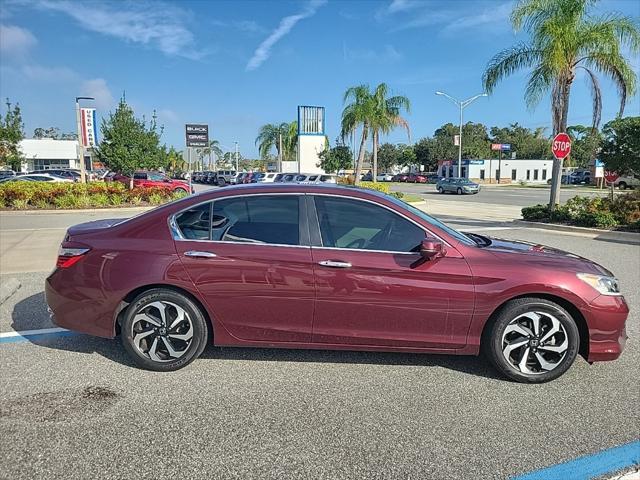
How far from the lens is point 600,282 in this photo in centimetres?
372

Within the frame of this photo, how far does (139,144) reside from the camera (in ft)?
81.8

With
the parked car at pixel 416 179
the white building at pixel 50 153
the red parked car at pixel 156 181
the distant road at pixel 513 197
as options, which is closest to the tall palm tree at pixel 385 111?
the distant road at pixel 513 197

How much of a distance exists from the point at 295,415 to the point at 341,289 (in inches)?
38.4

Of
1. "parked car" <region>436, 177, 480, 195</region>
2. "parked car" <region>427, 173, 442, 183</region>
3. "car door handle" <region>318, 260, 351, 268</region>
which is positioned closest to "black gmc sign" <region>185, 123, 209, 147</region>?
"car door handle" <region>318, 260, 351, 268</region>

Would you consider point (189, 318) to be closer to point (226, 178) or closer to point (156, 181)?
point (156, 181)

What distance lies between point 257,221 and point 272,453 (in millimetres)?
1818

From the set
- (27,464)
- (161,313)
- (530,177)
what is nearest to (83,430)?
(27,464)

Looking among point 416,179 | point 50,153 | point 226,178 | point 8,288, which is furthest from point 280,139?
point 8,288

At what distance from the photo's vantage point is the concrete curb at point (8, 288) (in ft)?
19.8

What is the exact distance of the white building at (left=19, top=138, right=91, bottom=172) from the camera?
66.3 metres

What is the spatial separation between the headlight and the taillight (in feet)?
13.2

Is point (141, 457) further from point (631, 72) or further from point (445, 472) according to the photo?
point (631, 72)

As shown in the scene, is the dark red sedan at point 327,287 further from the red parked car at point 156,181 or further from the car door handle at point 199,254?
the red parked car at point 156,181

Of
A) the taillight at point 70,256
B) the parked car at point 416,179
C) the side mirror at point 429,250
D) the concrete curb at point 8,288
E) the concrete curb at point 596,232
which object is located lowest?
the concrete curb at point 8,288
